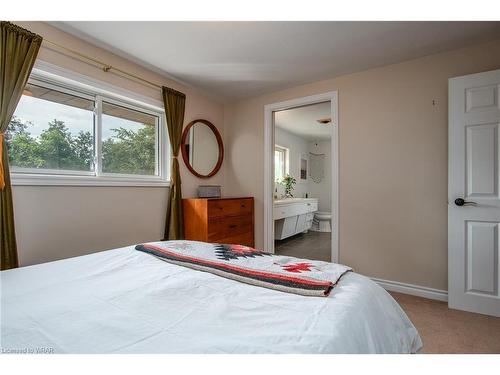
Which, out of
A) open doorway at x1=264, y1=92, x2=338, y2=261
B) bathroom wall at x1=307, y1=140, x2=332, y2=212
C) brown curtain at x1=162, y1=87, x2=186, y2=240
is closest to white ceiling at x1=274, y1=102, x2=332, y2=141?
open doorway at x1=264, y1=92, x2=338, y2=261

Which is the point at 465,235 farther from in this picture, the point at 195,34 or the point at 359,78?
the point at 195,34

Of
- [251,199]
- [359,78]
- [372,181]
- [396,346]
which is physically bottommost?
[396,346]

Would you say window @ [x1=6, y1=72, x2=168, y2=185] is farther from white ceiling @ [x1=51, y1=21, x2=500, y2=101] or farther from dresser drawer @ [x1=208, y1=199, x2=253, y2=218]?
dresser drawer @ [x1=208, y1=199, x2=253, y2=218]

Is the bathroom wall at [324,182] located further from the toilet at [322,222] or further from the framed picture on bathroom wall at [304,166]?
the toilet at [322,222]

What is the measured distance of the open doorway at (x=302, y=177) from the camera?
3.27 m

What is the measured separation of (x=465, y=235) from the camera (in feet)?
7.32

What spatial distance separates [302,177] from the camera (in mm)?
6645

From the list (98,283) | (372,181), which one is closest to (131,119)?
(98,283)

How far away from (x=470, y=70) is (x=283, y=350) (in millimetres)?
2981

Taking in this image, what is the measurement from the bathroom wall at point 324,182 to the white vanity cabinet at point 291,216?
1005 mm

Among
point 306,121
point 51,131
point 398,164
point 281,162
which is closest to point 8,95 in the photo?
point 51,131

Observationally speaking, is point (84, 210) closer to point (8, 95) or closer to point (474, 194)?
point (8, 95)

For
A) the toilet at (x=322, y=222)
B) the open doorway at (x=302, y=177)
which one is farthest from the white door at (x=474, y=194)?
the toilet at (x=322, y=222)

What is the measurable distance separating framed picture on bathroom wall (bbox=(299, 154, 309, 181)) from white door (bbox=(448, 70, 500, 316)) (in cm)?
432
